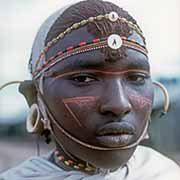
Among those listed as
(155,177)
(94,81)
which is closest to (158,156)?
(155,177)

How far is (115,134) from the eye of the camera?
5.07 feet

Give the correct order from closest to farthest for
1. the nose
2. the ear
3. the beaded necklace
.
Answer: the nose
the beaded necklace
the ear

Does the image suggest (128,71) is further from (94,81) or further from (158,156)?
(158,156)

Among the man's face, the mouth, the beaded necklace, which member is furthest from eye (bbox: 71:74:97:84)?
the beaded necklace

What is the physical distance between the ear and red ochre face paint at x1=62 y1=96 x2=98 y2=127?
0.21m

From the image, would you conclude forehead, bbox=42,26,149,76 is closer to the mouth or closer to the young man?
the young man

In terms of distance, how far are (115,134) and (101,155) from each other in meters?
0.07

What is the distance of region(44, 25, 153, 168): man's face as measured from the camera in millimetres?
1543

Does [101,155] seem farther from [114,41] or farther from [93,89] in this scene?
[114,41]

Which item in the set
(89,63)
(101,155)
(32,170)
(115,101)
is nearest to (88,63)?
(89,63)

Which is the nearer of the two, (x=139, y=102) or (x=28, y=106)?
Answer: (x=139, y=102)

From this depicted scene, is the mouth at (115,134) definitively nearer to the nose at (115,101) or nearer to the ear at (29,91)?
the nose at (115,101)

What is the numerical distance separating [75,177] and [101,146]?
0.51 ft

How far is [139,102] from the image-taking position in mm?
1588
